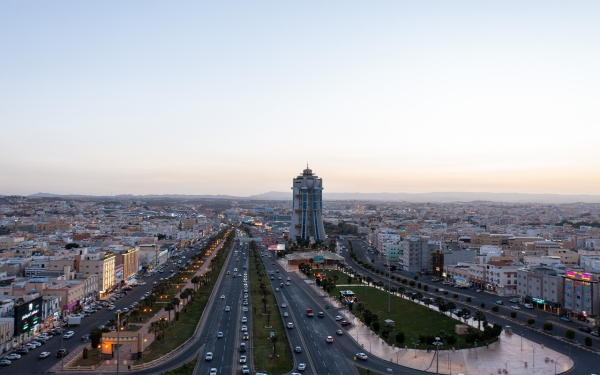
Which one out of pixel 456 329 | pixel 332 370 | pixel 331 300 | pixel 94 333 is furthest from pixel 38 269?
pixel 456 329

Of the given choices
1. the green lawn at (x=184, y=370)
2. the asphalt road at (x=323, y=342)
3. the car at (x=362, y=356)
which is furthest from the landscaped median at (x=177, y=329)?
the car at (x=362, y=356)

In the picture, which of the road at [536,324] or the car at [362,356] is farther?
the car at [362,356]

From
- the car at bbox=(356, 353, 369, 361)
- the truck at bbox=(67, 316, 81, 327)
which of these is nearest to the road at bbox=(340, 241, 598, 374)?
the car at bbox=(356, 353, 369, 361)

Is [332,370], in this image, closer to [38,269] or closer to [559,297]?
[559,297]

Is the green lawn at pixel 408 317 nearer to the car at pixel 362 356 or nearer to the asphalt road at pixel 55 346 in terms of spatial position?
the car at pixel 362 356

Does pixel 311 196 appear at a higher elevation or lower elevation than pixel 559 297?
higher

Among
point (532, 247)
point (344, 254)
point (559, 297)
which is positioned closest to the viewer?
point (559, 297)
